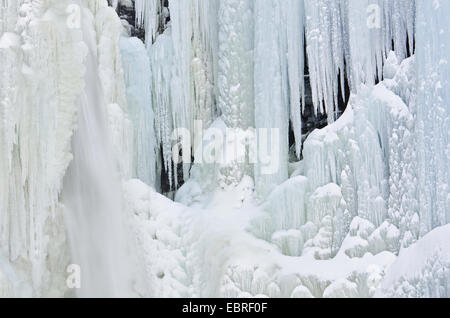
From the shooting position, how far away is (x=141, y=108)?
10703 mm

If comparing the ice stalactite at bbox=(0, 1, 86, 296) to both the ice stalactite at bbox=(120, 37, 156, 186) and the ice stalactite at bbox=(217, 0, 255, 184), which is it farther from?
the ice stalactite at bbox=(217, 0, 255, 184)

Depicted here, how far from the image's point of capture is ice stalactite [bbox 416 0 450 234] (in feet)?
29.3

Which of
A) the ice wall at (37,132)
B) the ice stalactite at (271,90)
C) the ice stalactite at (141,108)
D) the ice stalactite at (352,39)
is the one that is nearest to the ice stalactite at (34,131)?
the ice wall at (37,132)

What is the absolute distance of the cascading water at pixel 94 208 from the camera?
973 cm

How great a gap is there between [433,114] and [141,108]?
11.6 ft

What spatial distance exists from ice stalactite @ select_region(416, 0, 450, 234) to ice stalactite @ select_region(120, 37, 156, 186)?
10.7ft

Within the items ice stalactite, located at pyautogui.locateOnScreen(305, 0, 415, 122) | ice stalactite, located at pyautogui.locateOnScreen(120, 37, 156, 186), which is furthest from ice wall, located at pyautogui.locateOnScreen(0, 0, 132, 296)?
ice stalactite, located at pyautogui.locateOnScreen(305, 0, 415, 122)

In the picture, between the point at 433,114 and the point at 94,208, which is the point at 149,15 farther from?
the point at 433,114

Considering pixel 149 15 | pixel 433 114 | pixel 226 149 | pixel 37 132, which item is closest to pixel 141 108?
pixel 226 149

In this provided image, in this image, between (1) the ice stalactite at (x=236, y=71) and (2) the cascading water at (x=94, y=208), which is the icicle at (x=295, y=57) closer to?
(1) the ice stalactite at (x=236, y=71)

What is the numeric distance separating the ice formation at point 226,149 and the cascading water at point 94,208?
0.05 feet

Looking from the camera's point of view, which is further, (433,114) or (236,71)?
(236,71)
